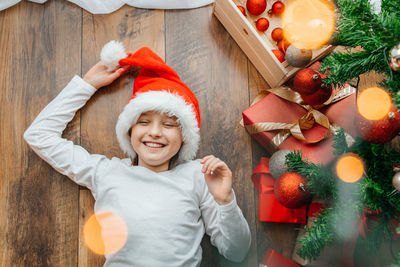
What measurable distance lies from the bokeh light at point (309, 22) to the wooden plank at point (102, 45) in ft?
1.67

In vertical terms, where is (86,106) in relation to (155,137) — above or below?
above

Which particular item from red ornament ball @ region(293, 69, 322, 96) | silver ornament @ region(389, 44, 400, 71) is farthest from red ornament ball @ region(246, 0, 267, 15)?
silver ornament @ region(389, 44, 400, 71)

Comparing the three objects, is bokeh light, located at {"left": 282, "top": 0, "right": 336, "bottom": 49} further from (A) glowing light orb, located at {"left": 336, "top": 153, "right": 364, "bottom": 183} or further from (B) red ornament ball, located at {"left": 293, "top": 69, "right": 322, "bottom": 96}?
(A) glowing light orb, located at {"left": 336, "top": 153, "right": 364, "bottom": 183}

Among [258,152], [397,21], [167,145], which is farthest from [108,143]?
[397,21]

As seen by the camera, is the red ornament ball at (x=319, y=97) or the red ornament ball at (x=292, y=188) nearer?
the red ornament ball at (x=292, y=188)

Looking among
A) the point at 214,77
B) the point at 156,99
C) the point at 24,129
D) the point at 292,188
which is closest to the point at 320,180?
the point at 292,188

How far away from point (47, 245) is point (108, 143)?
0.44 m

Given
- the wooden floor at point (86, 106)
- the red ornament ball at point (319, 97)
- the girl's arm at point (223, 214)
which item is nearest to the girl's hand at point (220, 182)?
the girl's arm at point (223, 214)

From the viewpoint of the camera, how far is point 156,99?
39.0 inches

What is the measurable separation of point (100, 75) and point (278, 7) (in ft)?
2.41

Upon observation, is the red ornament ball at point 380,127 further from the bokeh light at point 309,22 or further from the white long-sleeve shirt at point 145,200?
the white long-sleeve shirt at point 145,200

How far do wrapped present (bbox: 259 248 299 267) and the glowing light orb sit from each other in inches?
19.1

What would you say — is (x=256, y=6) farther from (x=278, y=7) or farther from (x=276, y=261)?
(x=276, y=261)

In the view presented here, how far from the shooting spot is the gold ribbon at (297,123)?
1038 mm
